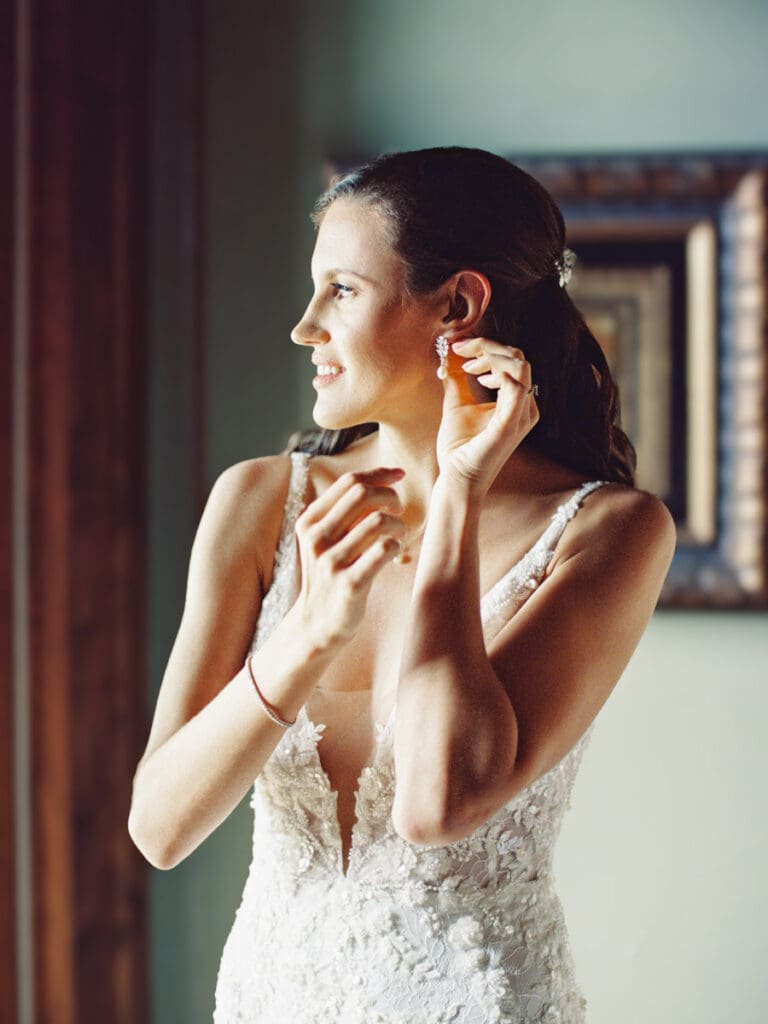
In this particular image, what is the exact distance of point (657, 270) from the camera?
2.44m

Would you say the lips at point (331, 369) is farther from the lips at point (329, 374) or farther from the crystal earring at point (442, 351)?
the crystal earring at point (442, 351)

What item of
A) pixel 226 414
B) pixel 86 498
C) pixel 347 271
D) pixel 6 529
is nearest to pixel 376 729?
pixel 347 271

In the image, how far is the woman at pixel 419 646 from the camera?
1.14 metres

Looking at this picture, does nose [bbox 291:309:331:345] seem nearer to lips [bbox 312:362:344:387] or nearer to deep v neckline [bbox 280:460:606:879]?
lips [bbox 312:362:344:387]

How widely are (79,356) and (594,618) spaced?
142cm

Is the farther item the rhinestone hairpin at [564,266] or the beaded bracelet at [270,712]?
the rhinestone hairpin at [564,266]

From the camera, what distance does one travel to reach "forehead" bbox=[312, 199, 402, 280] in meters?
1.28

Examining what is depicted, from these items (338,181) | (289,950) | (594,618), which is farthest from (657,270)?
(289,950)

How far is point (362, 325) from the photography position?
126cm

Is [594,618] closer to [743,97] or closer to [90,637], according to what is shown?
[90,637]

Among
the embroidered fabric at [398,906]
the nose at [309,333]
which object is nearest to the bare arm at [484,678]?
the embroidered fabric at [398,906]

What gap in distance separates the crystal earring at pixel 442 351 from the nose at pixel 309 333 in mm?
125

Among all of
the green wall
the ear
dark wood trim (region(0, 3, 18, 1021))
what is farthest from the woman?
the green wall

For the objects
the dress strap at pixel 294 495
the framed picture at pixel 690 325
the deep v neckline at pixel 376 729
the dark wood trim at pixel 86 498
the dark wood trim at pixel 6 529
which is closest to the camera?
the deep v neckline at pixel 376 729
